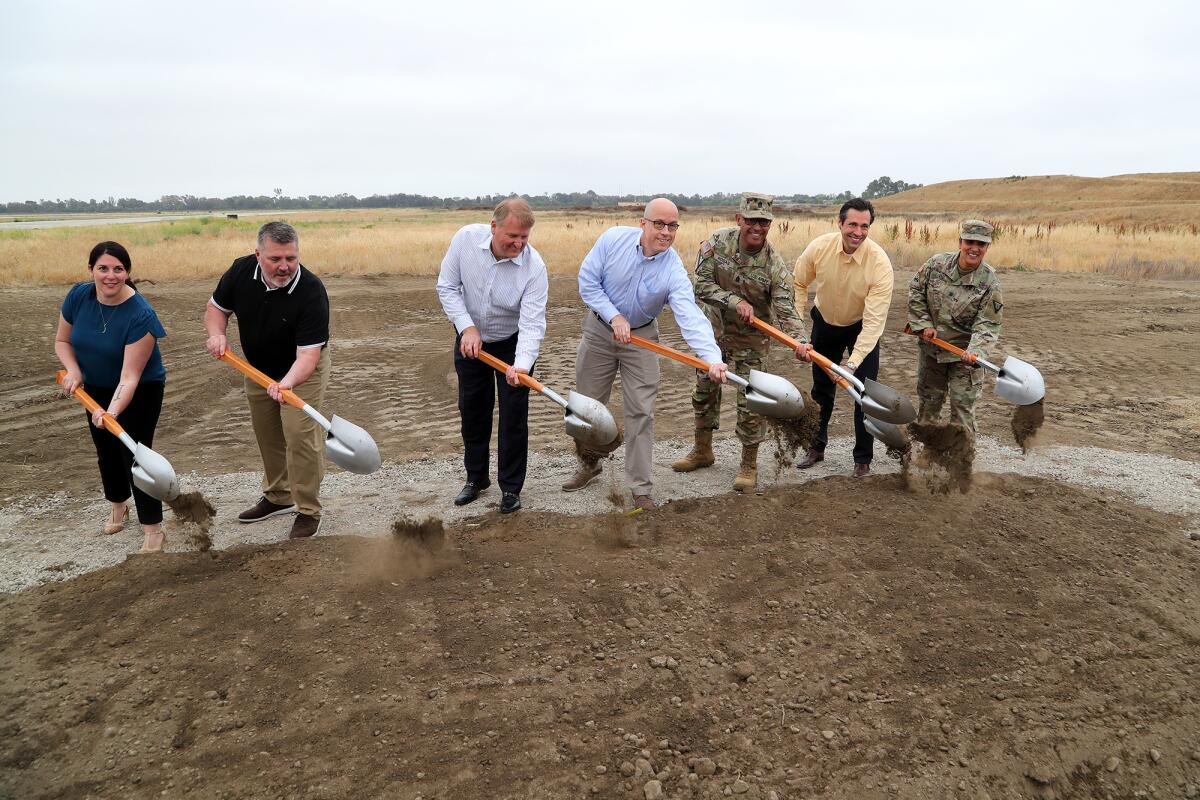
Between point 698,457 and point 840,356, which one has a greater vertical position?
point 840,356

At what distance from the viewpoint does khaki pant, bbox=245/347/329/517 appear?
14.3 ft

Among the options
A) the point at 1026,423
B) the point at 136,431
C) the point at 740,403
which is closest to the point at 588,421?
the point at 740,403

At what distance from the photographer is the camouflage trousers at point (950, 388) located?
533 cm

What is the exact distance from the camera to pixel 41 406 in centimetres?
770

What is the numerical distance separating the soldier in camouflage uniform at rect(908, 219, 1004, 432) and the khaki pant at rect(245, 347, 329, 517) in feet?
13.2

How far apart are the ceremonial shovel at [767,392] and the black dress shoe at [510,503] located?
128 cm

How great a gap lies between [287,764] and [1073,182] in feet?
223

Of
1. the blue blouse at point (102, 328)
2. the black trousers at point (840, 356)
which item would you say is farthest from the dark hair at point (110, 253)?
the black trousers at point (840, 356)

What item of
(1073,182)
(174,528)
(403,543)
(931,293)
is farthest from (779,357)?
(1073,182)

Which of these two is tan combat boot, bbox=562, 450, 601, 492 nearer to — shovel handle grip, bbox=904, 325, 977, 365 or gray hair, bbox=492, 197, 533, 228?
gray hair, bbox=492, 197, 533, 228

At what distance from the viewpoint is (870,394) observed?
16.6 ft

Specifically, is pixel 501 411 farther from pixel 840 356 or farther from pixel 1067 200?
pixel 1067 200

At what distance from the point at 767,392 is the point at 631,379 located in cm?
87

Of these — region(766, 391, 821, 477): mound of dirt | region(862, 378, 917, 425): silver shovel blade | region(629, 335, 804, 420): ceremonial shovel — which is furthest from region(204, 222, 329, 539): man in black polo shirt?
region(862, 378, 917, 425): silver shovel blade
